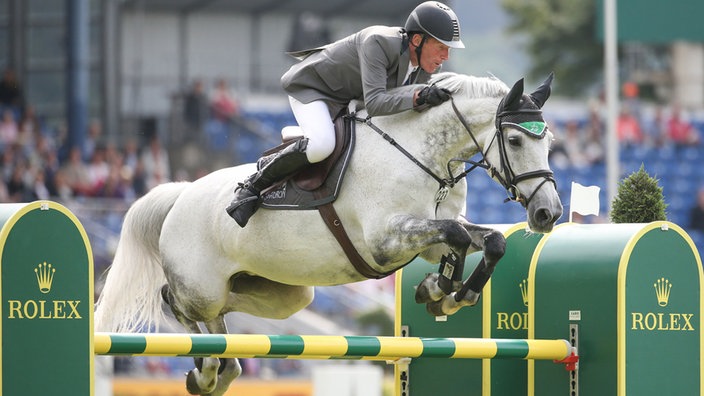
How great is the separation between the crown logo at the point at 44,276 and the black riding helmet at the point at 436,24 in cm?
188

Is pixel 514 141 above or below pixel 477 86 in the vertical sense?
below

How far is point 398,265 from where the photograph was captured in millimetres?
5562

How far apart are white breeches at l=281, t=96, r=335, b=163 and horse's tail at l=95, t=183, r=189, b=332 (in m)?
1.20

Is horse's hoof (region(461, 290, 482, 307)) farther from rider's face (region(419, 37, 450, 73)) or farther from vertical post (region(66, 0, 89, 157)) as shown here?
vertical post (region(66, 0, 89, 157))

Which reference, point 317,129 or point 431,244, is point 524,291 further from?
point 317,129

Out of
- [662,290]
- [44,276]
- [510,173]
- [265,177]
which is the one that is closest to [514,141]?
[510,173]

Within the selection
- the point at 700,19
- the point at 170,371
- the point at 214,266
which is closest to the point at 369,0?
the point at 700,19

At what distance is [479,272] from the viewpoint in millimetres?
5348

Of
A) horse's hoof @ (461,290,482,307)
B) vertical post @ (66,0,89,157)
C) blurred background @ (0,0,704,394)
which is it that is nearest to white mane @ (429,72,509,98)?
horse's hoof @ (461,290,482,307)

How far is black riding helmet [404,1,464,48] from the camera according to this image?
5.48 metres

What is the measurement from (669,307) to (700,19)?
1031 centimetres

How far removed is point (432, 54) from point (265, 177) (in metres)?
0.91

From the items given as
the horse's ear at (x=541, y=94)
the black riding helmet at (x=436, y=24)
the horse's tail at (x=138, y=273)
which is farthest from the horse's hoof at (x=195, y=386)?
the horse's ear at (x=541, y=94)

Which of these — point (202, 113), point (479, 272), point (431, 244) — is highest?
point (202, 113)
